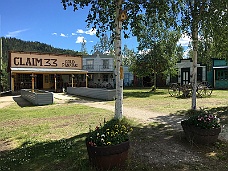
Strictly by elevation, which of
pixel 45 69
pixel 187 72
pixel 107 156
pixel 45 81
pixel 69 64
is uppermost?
pixel 69 64

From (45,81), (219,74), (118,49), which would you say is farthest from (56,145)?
(219,74)

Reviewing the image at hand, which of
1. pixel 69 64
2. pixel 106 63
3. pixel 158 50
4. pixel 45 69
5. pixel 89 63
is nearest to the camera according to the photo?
pixel 158 50

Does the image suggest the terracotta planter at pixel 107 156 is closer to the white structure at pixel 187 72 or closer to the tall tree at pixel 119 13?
the tall tree at pixel 119 13

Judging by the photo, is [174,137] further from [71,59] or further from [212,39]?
[71,59]

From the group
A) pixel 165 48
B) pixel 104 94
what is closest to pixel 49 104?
pixel 104 94

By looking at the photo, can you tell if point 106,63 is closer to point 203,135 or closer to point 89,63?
point 89,63

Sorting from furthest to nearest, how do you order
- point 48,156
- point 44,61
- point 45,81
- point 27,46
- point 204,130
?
point 27,46 → point 45,81 → point 44,61 → point 204,130 → point 48,156

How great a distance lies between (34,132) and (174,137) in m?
4.23

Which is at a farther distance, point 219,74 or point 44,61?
point 44,61

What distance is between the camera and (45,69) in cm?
2705

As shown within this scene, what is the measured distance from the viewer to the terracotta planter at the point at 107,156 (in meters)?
3.73

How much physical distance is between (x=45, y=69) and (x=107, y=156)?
82.0ft

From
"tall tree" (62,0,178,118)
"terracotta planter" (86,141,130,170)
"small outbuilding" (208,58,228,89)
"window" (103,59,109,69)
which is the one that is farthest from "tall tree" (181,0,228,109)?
"window" (103,59,109,69)

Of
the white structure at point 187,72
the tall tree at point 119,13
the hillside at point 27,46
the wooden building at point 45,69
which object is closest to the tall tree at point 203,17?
the tall tree at point 119,13
